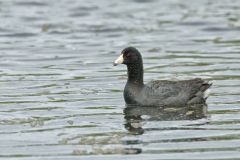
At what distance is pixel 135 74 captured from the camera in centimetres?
1741

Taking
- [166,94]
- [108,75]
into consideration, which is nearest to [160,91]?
[166,94]

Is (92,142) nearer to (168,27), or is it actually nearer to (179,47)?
(179,47)

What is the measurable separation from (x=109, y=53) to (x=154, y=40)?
244 centimetres

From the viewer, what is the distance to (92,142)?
1375 centimetres

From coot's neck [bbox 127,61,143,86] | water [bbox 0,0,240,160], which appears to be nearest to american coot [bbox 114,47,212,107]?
coot's neck [bbox 127,61,143,86]

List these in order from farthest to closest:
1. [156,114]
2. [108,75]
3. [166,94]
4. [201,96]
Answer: [108,75], [201,96], [166,94], [156,114]

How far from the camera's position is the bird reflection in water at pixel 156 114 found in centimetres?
1544

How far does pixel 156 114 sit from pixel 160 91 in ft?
2.83

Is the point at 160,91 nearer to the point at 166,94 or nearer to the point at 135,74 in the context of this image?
the point at 166,94

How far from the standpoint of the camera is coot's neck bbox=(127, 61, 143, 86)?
17.3 meters

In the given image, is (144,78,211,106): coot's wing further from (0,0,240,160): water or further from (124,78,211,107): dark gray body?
(0,0,240,160): water

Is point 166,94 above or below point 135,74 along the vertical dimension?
below

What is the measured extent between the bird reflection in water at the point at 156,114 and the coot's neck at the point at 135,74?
1.88ft

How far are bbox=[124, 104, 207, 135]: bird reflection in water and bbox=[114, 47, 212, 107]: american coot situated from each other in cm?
13
